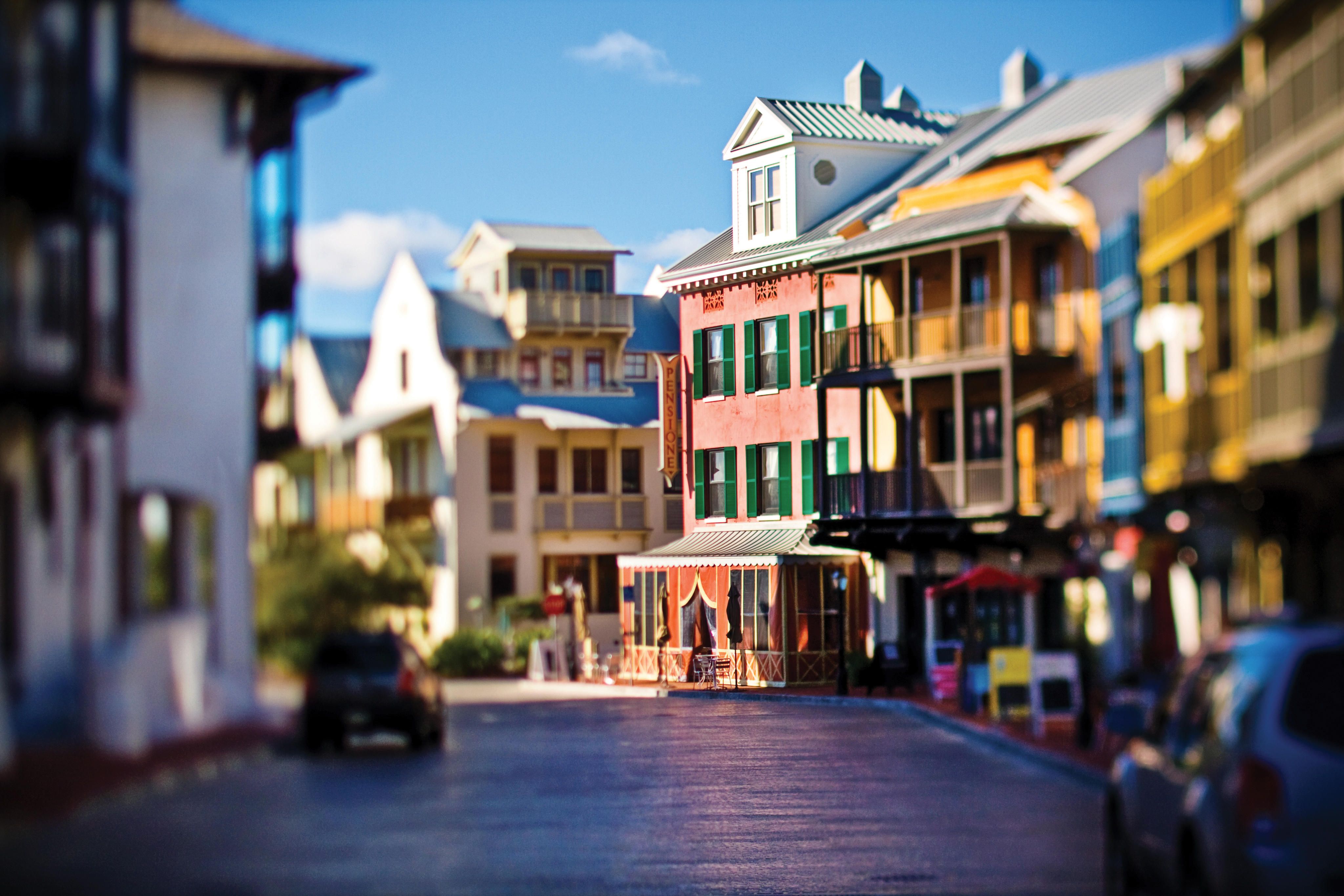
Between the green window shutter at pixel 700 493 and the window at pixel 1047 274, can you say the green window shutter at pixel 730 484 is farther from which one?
the window at pixel 1047 274

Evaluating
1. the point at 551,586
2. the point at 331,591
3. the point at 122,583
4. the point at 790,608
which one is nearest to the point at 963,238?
the point at 551,586

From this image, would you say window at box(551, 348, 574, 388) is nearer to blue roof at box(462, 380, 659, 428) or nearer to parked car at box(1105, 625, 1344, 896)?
blue roof at box(462, 380, 659, 428)

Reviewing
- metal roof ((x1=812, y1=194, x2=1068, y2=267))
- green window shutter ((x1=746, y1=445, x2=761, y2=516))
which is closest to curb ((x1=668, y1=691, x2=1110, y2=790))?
metal roof ((x1=812, y1=194, x2=1068, y2=267))

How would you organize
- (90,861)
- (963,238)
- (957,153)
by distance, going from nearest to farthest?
(90,861) → (963,238) → (957,153)

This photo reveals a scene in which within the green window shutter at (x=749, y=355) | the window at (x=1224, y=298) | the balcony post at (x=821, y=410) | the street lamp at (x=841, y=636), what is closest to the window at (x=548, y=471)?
the window at (x=1224, y=298)

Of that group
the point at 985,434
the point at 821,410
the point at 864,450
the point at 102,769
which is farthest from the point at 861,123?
the point at 102,769

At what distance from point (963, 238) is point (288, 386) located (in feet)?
44.2

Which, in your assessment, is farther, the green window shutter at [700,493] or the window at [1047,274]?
the green window shutter at [700,493]

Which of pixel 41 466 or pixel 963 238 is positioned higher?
pixel 963 238

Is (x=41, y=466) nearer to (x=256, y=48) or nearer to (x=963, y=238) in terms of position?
(x=256, y=48)

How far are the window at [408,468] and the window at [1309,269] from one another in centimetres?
315

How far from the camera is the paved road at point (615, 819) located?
6.07 m

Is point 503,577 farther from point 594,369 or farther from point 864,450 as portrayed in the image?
point 864,450

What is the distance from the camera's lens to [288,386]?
18.6ft
